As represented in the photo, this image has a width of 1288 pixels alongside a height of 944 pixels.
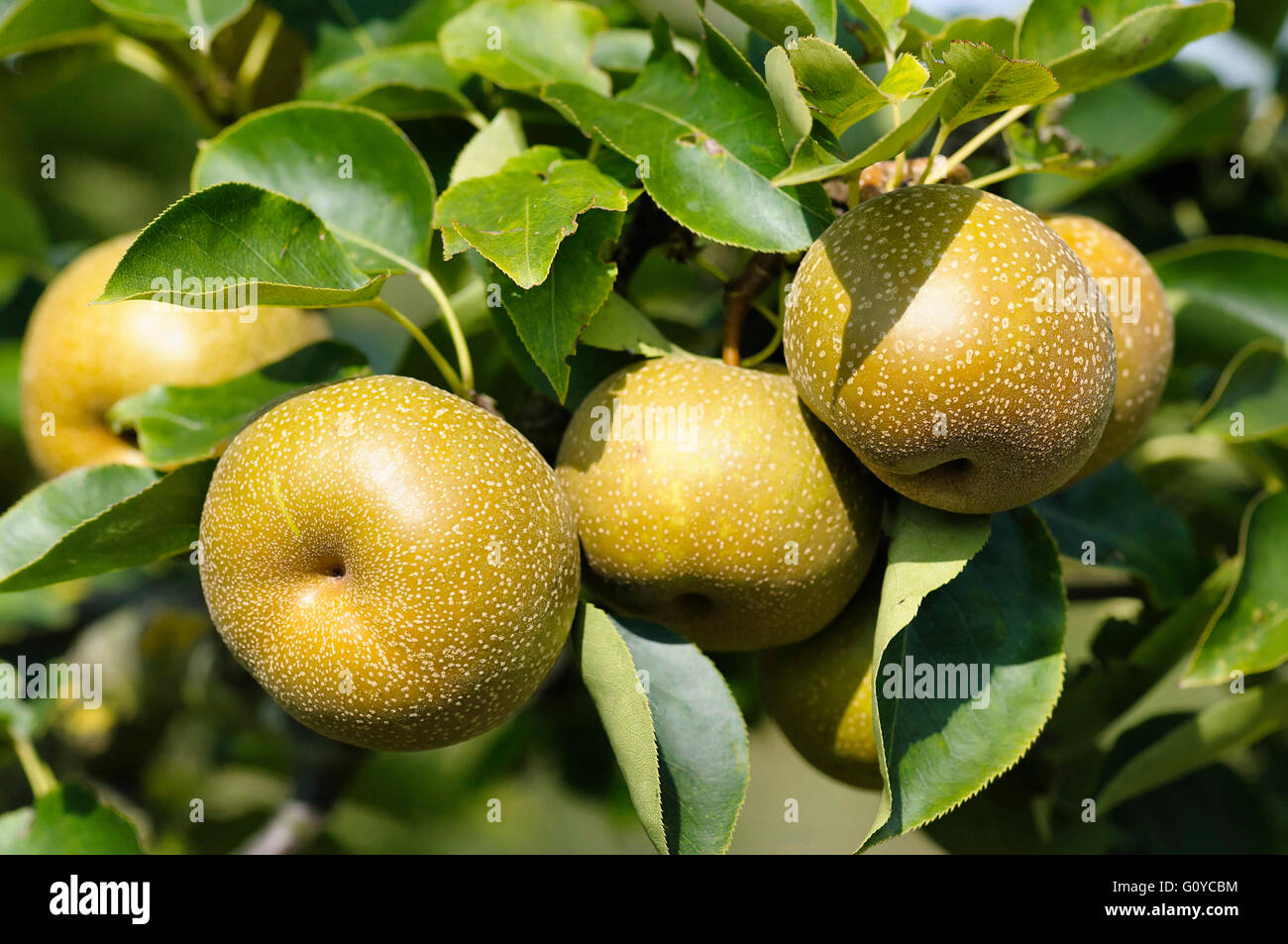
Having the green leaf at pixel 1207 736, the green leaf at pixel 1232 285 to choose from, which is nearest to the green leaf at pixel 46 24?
the green leaf at pixel 1232 285

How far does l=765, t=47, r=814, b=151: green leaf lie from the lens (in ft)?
3.64

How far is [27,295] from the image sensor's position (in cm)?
236

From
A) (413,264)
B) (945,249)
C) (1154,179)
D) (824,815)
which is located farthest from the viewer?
(824,815)

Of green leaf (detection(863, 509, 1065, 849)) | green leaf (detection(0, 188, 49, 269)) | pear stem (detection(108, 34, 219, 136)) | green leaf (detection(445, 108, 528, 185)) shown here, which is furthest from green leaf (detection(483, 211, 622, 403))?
green leaf (detection(0, 188, 49, 269))

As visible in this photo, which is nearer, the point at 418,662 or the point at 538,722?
the point at 418,662

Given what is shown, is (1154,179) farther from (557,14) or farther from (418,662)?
(418,662)

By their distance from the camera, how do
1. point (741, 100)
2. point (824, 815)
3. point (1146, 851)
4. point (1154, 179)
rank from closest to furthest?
1. point (741, 100)
2. point (1146, 851)
3. point (1154, 179)
4. point (824, 815)

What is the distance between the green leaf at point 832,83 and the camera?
105 centimetres

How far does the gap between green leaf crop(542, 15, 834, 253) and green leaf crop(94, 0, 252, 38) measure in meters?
0.71

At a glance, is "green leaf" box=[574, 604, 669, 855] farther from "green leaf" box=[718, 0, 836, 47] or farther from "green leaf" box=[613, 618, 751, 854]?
"green leaf" box=[718, 0, 836, 47]

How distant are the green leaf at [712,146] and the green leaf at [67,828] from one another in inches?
50.1

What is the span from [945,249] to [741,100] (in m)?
0.38

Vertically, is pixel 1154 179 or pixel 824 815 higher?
pixel 1154 179
